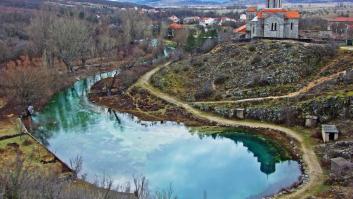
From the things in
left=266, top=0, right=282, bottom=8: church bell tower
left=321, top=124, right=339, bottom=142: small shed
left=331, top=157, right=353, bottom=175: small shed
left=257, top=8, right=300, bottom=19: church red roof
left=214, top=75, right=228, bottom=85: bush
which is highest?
left=266, top=0, right=282, bottom=8: church bell tower

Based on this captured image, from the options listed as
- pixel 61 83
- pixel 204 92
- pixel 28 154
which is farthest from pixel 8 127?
pixel 204 92

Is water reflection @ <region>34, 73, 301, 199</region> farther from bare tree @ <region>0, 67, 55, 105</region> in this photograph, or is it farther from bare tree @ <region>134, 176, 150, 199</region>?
bare tree @ <region>134, 176, 150, 199</region>

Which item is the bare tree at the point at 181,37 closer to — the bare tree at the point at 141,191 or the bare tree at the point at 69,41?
the bare tree at the point at 69,41

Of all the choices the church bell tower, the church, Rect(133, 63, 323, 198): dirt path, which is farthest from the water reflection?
the church bell tower

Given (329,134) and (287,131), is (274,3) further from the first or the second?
(329,134)

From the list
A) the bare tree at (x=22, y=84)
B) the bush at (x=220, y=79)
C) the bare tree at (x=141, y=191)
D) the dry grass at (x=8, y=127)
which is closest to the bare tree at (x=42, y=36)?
the bare tree at (x=22, y=84)

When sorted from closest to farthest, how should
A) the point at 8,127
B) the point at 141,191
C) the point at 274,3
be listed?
1. the point at 141,191
2. the point at 8,127
3. the point at 274,3
